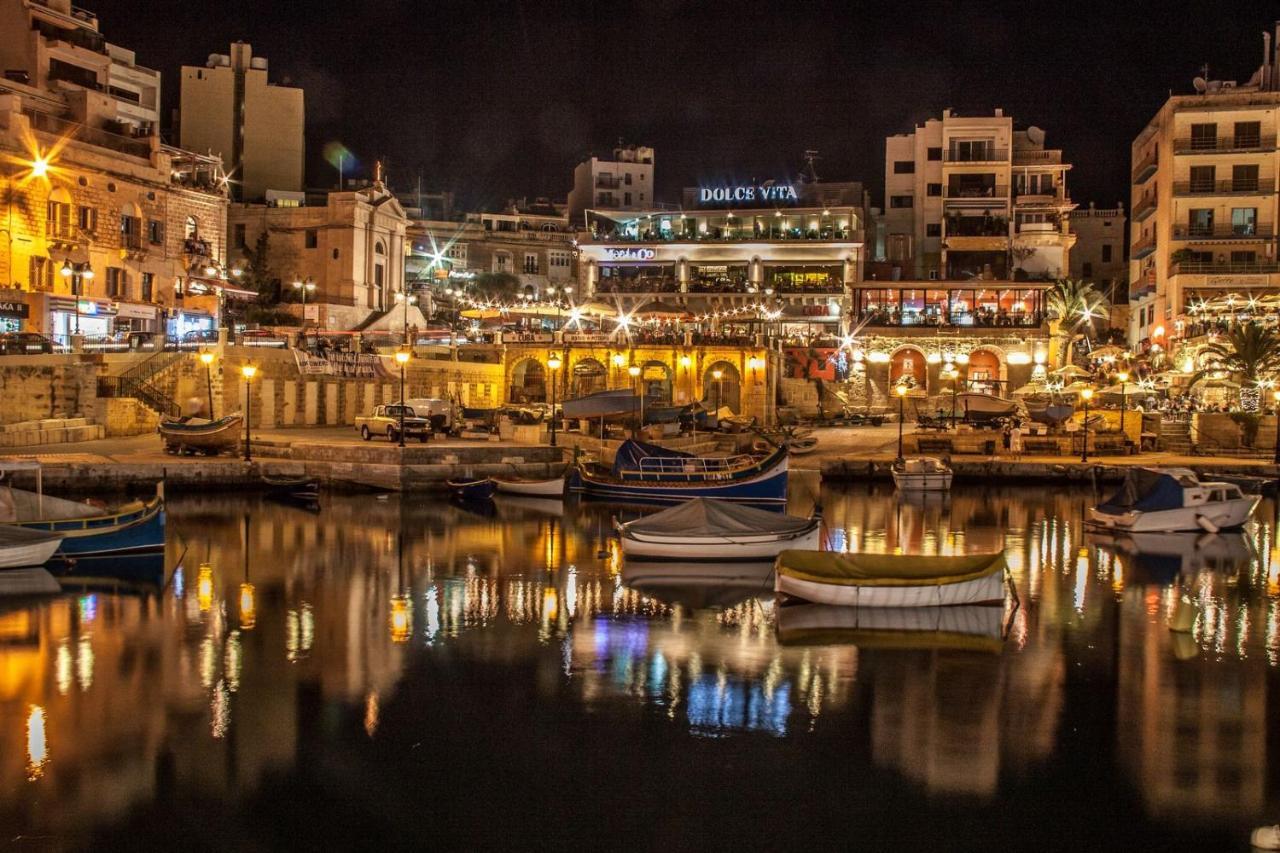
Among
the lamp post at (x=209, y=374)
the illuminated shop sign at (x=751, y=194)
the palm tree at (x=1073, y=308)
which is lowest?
the lamp post at (x=209, y=374)

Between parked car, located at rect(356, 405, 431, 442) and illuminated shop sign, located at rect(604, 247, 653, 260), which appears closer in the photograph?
parked car, located at rect(356, 405, 431, 442)

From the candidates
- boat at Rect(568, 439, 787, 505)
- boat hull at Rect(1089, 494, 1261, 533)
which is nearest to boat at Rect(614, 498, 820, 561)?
boat at Rect(568, 439, 787, 505)

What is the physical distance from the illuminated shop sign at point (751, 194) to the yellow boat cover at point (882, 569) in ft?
175

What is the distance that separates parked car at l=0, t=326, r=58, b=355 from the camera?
36.6 m

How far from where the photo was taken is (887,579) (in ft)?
61.3

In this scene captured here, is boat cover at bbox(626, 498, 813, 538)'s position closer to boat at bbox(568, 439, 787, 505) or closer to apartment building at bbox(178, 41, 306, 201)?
boat at bbox(568, 439, 787, 505)

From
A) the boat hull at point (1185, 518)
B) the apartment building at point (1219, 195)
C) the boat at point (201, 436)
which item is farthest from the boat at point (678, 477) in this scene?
the apartment building at point (1219, 195)

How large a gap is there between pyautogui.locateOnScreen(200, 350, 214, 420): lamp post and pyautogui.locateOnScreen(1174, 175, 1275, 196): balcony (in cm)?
4452

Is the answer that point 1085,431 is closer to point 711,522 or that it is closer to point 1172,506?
point 1172,506

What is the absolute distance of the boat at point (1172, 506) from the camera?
93.4ft

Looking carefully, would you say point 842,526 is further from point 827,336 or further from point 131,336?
point 827,336

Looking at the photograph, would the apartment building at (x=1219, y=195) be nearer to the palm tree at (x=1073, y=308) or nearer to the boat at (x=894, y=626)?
the palm tree at (x=1073, y=308)

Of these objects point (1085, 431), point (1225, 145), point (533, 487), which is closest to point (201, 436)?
point (533, 487)

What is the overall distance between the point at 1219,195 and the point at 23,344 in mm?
51547
